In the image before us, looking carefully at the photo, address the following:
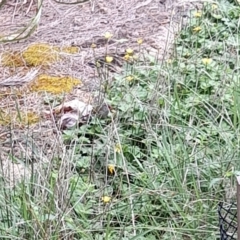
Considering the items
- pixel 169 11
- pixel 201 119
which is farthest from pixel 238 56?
pixel 169 11

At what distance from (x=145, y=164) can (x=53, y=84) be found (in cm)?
83

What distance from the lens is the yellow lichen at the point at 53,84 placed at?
9.77 feet

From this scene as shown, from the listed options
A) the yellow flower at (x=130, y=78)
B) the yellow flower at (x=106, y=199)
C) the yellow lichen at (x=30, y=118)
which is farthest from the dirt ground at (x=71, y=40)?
the yellow flower at (x=106, y=199)

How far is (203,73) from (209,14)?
30.6 inches

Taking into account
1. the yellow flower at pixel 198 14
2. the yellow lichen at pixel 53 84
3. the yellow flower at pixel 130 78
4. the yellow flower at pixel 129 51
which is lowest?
the yellow lichen at pixel 53 84

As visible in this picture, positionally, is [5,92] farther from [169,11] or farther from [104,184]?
[169,11]

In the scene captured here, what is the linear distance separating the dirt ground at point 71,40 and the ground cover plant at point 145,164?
12cm

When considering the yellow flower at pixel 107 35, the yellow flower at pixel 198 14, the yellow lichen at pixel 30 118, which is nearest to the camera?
the yellow lichen at pixel 30 118

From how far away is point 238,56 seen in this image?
3.02 m

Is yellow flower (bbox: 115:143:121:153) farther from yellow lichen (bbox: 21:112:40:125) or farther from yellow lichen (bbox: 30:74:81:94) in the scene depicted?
yellow lichen (bbox: 30:74:81:94)

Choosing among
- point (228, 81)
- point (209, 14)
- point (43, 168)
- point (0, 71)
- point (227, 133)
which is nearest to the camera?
point (43, 168)

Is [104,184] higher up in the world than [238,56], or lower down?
lower down

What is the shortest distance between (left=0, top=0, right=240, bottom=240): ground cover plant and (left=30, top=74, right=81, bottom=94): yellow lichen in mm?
158

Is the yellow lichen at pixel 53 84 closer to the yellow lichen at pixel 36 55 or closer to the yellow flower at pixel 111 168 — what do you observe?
the yellow lichen at pixel 36 55
